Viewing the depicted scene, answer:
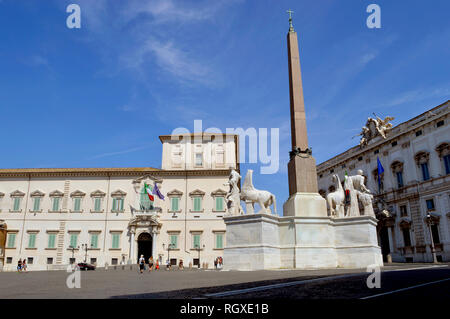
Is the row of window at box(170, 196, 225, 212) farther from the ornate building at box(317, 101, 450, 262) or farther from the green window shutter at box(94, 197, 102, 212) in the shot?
the ornate building at box(317, 101, 450, 262)

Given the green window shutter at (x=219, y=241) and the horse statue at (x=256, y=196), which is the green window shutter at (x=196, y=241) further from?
the horse statue at (x=256, y=196)

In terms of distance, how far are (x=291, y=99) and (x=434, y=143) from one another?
2137 cm

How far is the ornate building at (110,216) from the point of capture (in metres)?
36.7

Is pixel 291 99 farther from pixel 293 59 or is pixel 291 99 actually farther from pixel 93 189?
pixel 93 189

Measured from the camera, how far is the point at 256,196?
15273mm

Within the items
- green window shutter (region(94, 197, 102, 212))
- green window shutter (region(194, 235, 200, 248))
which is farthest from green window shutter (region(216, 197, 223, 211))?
green window shutter (region(94, 197, 102, 212))

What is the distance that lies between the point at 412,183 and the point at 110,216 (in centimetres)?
2913

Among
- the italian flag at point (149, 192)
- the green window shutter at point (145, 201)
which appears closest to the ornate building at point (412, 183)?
the italian flag at point (149, 192)

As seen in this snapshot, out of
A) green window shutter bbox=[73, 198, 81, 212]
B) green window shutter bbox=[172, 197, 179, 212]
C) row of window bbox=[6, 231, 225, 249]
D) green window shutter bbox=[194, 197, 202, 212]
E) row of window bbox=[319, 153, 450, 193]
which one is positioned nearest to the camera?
row of window bbox=[319, 153, 450, 193]

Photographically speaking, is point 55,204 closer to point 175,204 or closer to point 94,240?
point 94,240

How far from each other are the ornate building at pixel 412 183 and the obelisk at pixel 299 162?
1793 centimetres

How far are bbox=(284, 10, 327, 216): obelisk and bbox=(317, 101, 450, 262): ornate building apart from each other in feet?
58.8

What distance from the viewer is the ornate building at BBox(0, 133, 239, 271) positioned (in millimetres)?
36656
